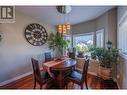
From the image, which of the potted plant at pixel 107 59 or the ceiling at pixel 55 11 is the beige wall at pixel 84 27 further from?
the potted plant at pixel 107 59

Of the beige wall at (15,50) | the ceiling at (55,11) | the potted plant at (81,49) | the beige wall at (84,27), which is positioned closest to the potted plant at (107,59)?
the ceiling at (55,11)

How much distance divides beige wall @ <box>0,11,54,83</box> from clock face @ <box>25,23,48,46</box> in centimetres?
13

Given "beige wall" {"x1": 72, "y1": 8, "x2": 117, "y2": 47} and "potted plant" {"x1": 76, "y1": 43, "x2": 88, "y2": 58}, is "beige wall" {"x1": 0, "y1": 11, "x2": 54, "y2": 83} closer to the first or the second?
"potted plant" {"x1": 76, "y1": 43, "x2": 88, "y2": 58}

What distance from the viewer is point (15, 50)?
3.33 metres

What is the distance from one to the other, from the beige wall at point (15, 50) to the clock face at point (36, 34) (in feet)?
0.44

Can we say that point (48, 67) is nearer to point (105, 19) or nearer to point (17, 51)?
point (17, 51)

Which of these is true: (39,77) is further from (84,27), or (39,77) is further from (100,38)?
(84,27)

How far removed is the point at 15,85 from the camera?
2.89 metres

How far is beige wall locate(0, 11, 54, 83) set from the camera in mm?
2980

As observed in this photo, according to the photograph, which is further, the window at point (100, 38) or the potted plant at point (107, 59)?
the window at point (100, 38)

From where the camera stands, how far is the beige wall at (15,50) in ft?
9.78

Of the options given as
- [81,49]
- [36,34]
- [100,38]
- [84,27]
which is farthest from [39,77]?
[84,27]

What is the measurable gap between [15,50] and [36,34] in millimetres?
1015

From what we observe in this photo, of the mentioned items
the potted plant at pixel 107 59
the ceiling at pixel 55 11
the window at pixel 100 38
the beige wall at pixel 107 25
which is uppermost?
the ceiling at pixel 55 11
